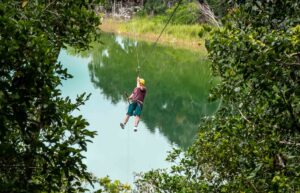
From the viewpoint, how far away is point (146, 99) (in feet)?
77.4

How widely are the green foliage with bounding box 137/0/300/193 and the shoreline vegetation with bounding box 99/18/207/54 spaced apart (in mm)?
29748

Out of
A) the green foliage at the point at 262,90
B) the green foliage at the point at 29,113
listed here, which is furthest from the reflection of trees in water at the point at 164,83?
the green foliage at the point at 29,113


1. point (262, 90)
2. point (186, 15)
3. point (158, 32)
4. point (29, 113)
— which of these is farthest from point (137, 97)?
point (186, 15)

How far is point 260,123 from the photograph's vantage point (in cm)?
392

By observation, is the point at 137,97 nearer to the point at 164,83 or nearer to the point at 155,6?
the point at 164,83

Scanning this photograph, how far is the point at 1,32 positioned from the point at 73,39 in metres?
2.79

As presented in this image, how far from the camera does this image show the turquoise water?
14750mm

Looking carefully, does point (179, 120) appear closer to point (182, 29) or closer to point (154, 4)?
point (182, 29)

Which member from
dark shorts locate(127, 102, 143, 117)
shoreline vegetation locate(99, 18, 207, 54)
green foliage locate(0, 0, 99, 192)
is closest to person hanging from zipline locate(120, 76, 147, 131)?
dark shorts locate(127, 102, 143, 117)

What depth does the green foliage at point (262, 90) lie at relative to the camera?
10.3 feet

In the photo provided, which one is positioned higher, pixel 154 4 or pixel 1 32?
pixel 154 4

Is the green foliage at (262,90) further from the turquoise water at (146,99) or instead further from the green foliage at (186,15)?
the green foliage at (186,15)

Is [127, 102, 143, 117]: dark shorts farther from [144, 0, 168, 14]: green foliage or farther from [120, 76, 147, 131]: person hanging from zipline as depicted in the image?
[144, 0, 168, 14]: green foliage

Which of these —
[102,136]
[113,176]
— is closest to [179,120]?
[102,136]
